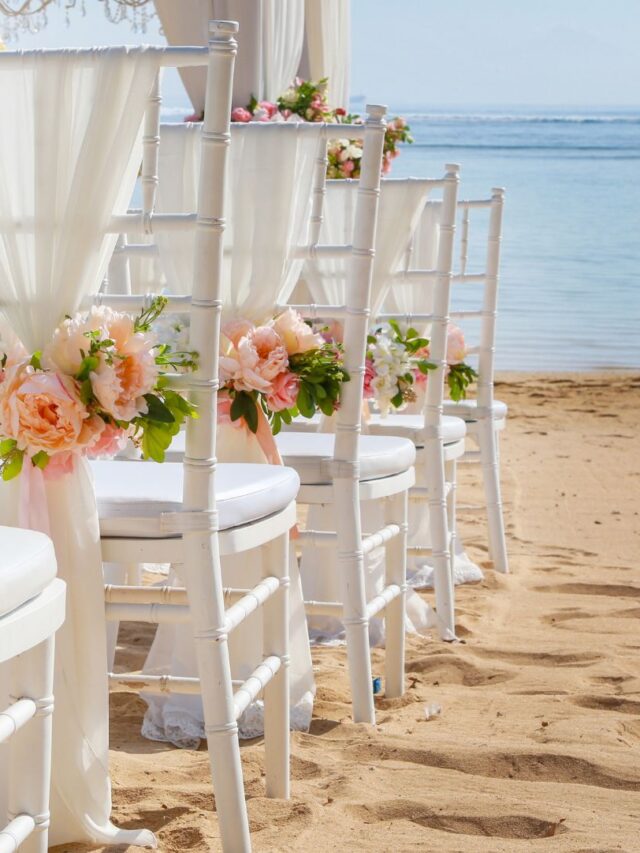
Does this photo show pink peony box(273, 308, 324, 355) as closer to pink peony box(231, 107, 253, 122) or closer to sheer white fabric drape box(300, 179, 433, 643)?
sheer white fabric drape box(300, 179, 433, 643)

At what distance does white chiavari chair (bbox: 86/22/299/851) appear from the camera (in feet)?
5.36

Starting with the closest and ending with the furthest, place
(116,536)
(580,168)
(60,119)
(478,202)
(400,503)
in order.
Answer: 1. (60,119)
2. (116,536)
3. (400,503)
4. (478,202)
5. (580,168)

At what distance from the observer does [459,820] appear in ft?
6.21

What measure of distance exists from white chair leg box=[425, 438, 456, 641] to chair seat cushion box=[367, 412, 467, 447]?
0.17ft

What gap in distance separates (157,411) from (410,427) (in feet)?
5.55

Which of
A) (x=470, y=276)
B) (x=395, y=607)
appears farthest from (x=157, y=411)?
(x=470, y=276)

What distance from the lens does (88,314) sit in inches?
64.4

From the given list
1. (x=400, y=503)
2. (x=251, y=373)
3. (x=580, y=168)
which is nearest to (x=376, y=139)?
(x=251, y=373)

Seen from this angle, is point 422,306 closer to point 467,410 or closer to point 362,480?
point 467,410

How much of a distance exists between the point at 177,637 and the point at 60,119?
3.73 ft

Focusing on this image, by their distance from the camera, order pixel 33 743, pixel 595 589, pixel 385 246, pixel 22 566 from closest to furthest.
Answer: pixel 22 566
pixel 33 743
pixel 385 246
pixel 595 589

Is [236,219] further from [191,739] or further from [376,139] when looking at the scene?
[191,739]

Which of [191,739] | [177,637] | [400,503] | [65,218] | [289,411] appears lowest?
[191,739]

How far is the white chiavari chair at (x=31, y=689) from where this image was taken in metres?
1.33
